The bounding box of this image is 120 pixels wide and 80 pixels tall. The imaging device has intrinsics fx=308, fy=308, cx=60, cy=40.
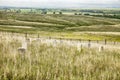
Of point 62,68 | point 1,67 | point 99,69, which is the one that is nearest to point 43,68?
point 62,68

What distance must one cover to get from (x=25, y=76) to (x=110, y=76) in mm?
2167

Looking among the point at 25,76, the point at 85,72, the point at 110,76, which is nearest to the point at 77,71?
the point at 85,72

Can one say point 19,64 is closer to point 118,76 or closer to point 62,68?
point 62,68

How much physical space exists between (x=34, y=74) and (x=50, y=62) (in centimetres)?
165

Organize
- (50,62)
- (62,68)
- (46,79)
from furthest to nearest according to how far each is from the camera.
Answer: (50,62)
(62,68)
(46,79)

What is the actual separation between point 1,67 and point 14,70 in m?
0.55

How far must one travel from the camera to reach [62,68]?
27.3 feet

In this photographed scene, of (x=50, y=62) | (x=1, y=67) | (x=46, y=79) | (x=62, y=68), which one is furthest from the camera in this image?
(x=50, y=62)

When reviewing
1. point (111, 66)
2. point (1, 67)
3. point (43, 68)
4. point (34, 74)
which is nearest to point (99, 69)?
point (111, 66)

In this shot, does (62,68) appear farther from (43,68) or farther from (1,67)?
(1,67)

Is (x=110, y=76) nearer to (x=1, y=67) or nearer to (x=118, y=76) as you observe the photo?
(x=118, y=76)

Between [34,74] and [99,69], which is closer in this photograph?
[34,74]

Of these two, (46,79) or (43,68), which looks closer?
(46,79)

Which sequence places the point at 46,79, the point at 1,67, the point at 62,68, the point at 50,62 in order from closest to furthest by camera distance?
the point at 46,79 → the point at 1,67 → the point at 62,68 → the point at 50,62
